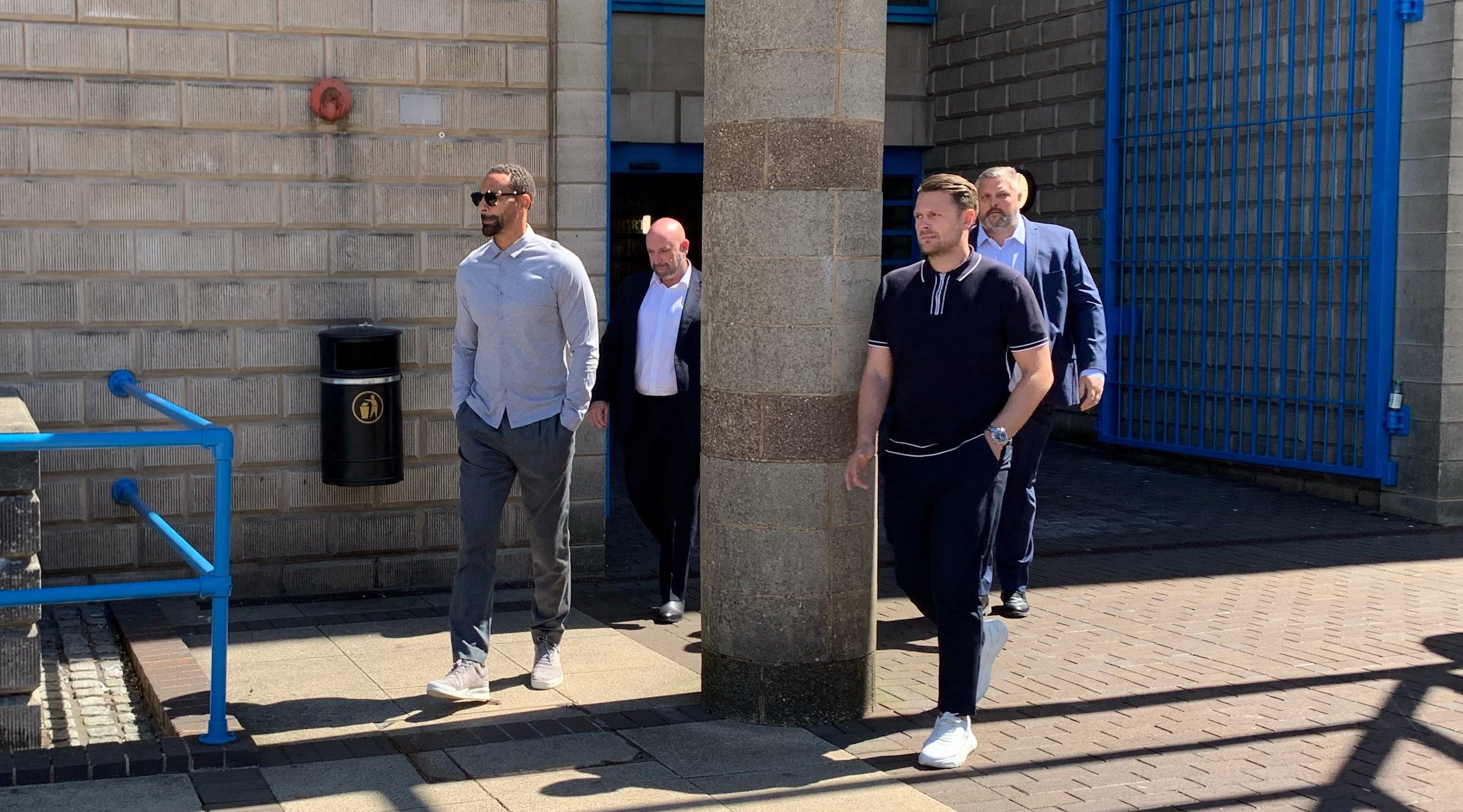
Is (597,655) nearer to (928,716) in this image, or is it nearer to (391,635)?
(391,635)

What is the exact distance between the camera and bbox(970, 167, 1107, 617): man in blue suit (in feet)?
23.2

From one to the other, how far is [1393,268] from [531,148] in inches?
212

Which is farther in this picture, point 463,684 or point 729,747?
point 463,684

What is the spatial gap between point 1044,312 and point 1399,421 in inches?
163

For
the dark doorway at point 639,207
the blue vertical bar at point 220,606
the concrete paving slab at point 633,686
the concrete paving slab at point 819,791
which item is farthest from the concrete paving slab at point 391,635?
the dark doorway at point 639,207

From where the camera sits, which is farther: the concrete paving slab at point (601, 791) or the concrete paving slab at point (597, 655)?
the concrete paving slab at point (597, 655)

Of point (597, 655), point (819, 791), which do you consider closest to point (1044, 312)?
point (597, 655)

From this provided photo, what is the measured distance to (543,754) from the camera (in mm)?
5316

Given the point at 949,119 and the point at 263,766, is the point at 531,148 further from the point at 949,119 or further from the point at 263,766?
the point at 949,119

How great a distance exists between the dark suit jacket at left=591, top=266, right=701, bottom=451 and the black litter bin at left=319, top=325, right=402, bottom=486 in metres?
1.06

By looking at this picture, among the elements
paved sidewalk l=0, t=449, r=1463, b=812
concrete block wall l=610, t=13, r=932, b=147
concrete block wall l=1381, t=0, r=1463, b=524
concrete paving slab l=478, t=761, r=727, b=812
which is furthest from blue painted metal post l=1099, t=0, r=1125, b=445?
concrete paving slab l=478, t=761, r=727, b=812

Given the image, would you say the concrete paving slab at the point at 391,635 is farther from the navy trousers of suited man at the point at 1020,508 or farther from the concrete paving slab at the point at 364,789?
the navy trousers of suited man at the point at 1020,508

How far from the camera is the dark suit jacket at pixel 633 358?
7176mm

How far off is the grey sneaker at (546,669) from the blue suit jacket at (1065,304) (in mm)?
2392
